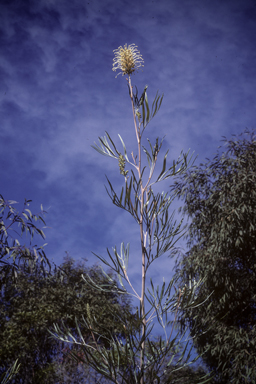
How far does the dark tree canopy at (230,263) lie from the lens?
18.2 ft

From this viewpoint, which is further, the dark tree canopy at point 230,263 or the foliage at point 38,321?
the foliage at point 38,321

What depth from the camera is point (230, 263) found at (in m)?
6.34

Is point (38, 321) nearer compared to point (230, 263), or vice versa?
point (230, 263)

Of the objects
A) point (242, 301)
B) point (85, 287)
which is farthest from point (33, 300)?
point (242, 301)

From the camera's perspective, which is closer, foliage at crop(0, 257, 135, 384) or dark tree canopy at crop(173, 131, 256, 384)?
dark tree canopy at crop(173, 131, 256, 384)

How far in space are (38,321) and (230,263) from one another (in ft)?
14.8

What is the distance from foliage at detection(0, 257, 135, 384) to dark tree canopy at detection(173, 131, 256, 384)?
198 centimetres

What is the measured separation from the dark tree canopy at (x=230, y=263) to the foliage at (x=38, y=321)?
6.48 ft

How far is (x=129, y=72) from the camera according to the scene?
2.19 m

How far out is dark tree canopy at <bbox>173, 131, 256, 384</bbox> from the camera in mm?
5562

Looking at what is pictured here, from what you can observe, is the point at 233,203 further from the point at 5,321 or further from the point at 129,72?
the point at 5,321

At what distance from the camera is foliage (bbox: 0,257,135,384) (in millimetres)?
7160

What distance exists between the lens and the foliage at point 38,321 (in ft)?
23.5

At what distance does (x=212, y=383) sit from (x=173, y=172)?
569 cm
